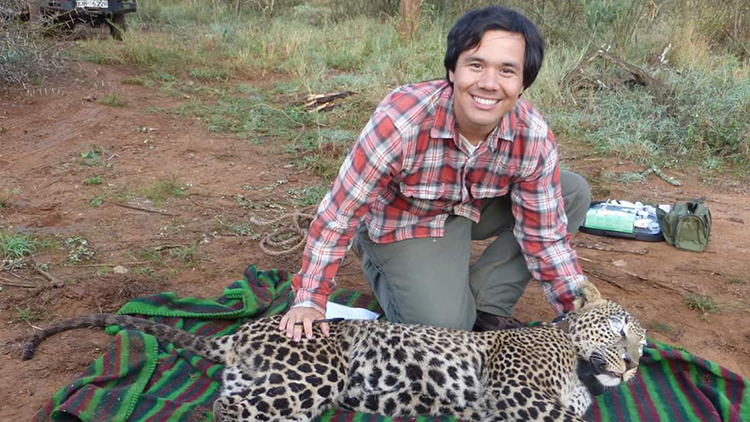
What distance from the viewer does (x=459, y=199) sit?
354 centimetres

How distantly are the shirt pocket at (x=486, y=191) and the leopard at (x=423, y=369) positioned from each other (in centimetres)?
74

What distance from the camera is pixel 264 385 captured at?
2.96 metres

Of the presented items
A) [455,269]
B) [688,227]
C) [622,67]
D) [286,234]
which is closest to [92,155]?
[286,234]

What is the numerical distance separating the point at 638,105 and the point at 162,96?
5958mm

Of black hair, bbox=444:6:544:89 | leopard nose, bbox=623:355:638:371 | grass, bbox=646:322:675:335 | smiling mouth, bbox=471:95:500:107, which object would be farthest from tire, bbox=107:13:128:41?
leopard nose, bbox=623:355:638:371

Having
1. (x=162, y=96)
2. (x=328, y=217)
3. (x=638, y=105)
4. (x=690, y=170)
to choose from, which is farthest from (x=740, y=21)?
(x=328, y=217)

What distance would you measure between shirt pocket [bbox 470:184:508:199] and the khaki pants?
21 centimetres

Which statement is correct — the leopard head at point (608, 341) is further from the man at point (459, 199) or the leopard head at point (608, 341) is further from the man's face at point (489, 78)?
the man's face at point (489, 78)

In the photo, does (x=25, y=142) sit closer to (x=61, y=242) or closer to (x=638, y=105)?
(x=61, y=242)

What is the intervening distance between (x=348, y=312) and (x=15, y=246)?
2334 mm

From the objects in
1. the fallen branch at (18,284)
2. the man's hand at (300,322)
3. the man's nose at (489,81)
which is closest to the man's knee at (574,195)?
the man's nose at (489,81)

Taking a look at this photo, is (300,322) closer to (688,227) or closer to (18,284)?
(18,284)

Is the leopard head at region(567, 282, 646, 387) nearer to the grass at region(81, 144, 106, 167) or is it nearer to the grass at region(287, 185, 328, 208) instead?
the grass at region(287, 185, 328, 208)

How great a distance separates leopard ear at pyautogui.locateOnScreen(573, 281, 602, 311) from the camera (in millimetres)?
3256
